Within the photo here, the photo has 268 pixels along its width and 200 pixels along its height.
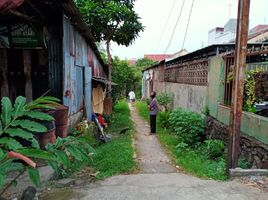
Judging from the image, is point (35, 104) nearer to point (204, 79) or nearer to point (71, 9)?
point (71, 9)

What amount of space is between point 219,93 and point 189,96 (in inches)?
134

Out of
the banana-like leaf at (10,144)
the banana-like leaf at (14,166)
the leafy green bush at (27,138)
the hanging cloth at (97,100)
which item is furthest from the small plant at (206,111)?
the banana-like leaf at (10,144)

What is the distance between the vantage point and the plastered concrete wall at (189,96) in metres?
9.71

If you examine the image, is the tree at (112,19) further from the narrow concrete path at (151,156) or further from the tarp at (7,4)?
the tarp at (7,4)

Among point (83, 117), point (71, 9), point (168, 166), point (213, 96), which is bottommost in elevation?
point (168, 166)

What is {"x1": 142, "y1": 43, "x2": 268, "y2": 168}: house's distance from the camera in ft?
18.4

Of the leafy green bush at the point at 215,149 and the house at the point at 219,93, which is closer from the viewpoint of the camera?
the house at the point at 219,93

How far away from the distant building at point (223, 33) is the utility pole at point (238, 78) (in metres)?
14.0

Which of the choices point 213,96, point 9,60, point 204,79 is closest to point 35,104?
point 9,60

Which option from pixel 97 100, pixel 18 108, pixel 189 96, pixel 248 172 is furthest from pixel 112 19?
pixel 18 108

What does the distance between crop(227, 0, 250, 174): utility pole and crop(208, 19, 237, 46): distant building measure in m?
14.0

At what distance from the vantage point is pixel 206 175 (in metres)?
5.46

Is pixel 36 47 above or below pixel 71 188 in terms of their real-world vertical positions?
above

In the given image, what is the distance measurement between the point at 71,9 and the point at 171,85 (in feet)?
31.3
